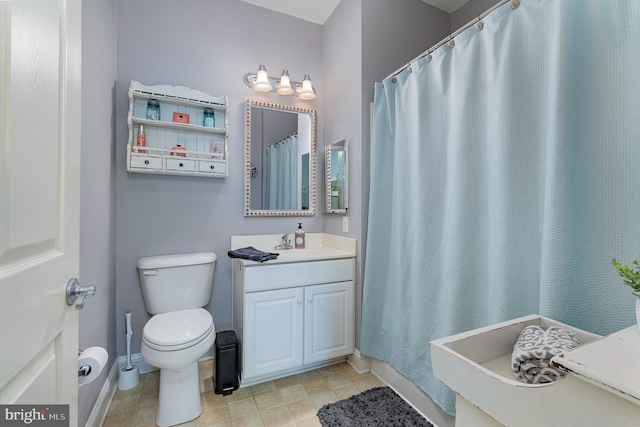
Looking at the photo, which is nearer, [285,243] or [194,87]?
[194,87]

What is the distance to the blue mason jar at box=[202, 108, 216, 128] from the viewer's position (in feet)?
6.48

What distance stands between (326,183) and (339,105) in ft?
2.06

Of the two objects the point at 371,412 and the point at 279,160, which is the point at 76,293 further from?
the point at 279,160

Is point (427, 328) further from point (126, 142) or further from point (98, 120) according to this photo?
point (126, 142)

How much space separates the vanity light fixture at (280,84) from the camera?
6.84 ft

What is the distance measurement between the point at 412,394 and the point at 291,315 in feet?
2.73

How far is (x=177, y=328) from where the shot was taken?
4.88 ft

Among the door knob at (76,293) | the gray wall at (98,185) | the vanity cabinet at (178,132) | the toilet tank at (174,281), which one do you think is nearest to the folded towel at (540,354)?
the door knob at (76,293)

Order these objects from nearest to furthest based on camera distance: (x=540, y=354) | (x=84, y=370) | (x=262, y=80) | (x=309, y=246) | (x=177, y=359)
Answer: (x=540, y=354), (x=84, y=370), (x=177, y=359), (x=262, y=80), (x=309, y=246)

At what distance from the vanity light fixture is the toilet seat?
1691mm

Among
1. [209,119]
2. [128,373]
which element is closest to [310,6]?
[209,119]

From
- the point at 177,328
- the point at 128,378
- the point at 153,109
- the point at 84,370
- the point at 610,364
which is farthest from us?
the point at 153,109

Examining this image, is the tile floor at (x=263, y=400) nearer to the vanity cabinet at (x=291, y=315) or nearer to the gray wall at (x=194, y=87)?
the vanity cabinet at (x=291, y=315)

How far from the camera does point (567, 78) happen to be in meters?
0.88
